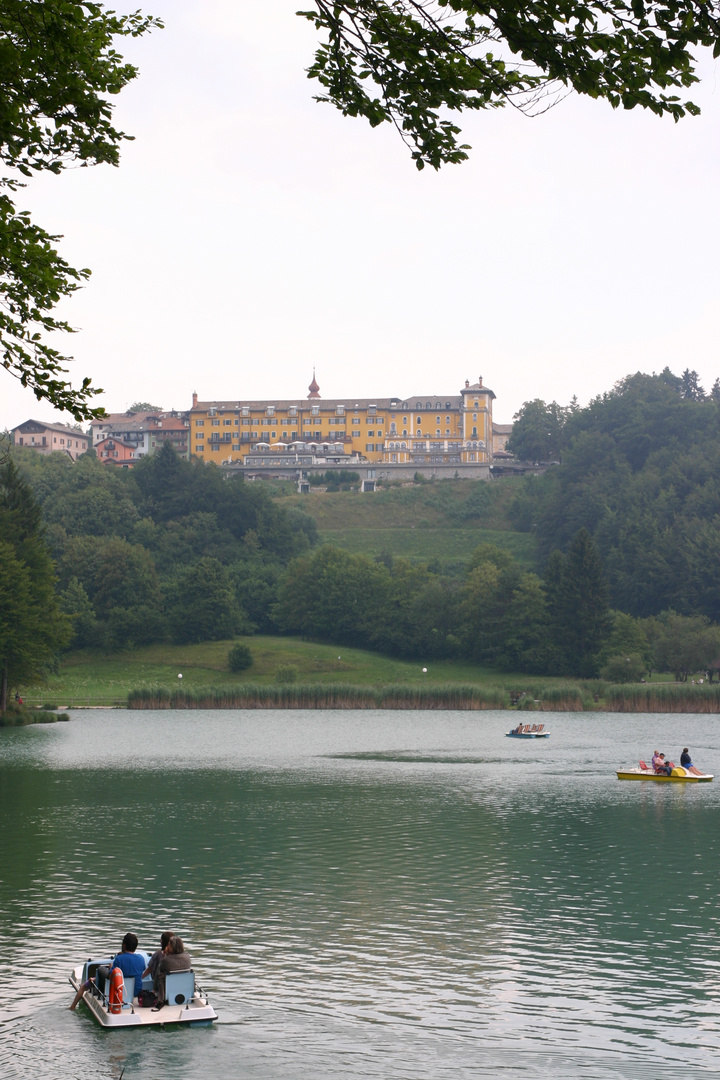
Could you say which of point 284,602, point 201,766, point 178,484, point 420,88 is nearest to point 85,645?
point 284,602

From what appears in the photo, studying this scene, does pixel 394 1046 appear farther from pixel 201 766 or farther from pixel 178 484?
pixel 178 484

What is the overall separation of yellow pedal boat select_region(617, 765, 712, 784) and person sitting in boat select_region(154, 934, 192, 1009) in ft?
114

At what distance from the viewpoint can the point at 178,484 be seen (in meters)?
178

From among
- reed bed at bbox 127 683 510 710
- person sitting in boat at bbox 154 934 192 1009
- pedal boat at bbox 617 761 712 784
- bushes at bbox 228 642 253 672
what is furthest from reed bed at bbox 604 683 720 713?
person sitting in boat at bbox 154 934 192 1009

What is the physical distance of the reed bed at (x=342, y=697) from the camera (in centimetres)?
8669

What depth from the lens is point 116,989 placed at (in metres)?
17.7

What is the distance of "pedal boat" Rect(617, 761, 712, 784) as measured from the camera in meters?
48.0

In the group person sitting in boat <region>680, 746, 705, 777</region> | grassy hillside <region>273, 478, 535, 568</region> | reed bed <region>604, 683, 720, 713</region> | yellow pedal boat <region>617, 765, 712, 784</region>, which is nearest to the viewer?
yellow pedal boat <region>617, 765, 712, 784</region>

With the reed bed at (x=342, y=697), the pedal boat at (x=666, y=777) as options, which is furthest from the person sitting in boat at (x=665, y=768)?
the reed bed at (x=342, y=697)

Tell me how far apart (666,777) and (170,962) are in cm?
3481

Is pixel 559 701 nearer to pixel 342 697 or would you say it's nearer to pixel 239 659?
pixel 342 697

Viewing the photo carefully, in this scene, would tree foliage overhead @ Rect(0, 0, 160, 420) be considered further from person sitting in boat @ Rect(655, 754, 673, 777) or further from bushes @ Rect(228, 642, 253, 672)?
bushes @ Rect(228, 642, 253, 672)

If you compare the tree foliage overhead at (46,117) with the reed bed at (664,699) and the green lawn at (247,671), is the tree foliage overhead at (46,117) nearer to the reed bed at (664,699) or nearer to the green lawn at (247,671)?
the reed bed at (664,699)

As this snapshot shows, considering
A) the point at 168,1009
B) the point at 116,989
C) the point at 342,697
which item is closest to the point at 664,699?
the point at 342,697
